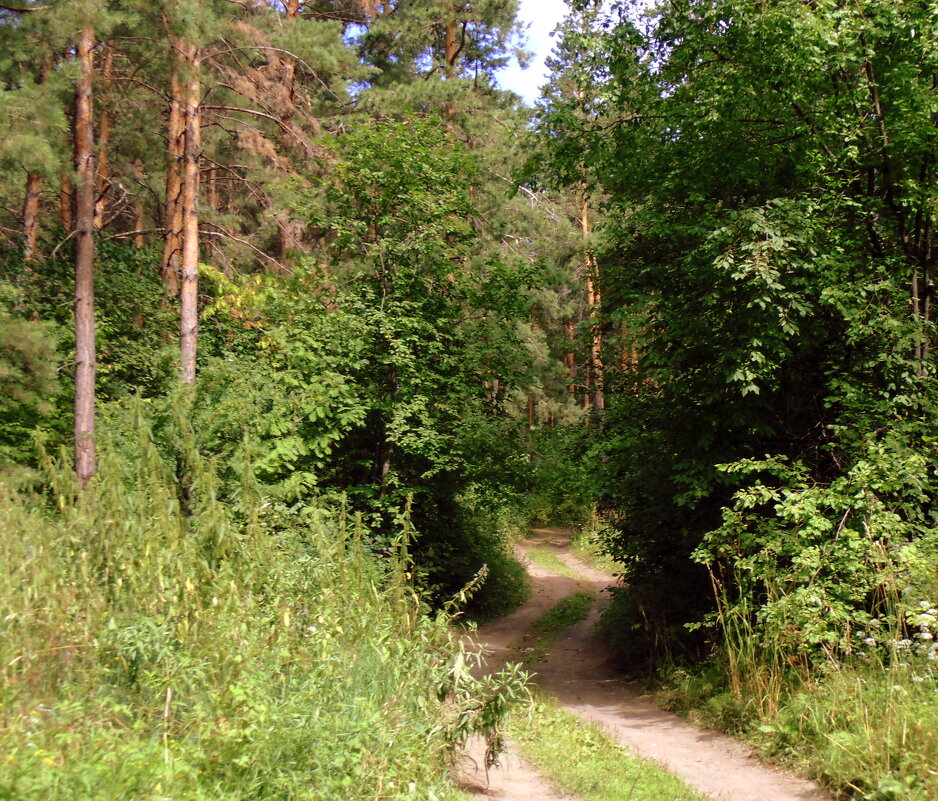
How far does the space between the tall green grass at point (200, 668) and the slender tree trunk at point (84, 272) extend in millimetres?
5187

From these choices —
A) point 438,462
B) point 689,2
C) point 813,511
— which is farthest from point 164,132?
point 813,511

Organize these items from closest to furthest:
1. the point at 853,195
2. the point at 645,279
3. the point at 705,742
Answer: the point at 705,742 → the point at 853,195 → the point at 645,279

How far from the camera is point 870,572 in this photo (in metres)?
6.63

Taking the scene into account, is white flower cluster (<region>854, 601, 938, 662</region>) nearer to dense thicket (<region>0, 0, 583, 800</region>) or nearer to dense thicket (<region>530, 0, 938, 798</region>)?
dense thicket (<region>530, 0, 938, 798</region>)

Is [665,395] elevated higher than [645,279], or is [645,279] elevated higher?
[645,279]

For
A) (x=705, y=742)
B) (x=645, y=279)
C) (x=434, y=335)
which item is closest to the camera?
(x=705, y=742)

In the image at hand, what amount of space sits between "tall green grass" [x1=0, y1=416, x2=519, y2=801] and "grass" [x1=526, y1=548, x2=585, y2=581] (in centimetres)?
1742

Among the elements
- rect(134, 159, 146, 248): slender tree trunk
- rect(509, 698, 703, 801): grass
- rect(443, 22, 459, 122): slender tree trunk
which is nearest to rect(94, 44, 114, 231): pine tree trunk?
rect(134, 159, 146, 248): slender tree trunk

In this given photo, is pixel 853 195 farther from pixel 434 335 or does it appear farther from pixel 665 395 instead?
pixel 434 335

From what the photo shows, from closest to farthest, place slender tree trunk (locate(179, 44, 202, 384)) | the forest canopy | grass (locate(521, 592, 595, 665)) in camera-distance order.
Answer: the forest canopy, slender tree trunk (locate(179, 44, 202, 384)), grass (locate(521, 592, 595, 665))

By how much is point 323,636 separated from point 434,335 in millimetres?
8819

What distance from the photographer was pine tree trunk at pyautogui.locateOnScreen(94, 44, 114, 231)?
13.4 m

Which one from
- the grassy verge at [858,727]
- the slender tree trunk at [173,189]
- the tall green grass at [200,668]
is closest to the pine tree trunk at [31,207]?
the slender tree trunk at [173,189]

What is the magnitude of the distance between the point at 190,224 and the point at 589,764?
10.8 m
